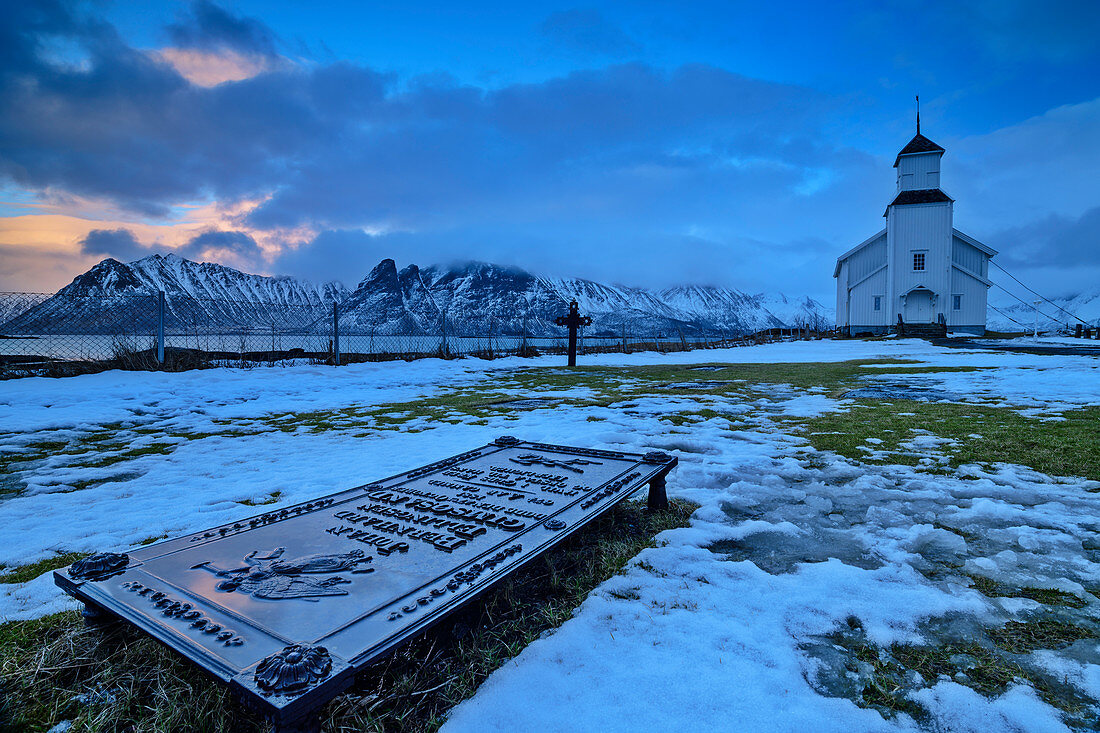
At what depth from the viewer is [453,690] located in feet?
5.25

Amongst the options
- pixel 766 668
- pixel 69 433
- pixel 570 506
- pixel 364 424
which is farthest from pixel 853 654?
pixel 69 433

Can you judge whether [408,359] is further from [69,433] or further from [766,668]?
[766,668]

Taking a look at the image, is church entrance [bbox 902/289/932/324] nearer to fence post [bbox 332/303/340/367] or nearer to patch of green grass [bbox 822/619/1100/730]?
fence post [bbox 332/303/340/367]

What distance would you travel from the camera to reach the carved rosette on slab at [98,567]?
1870mm

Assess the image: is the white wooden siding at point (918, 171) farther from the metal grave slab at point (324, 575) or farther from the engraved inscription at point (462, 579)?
the engraved inscription at point (462, 579)

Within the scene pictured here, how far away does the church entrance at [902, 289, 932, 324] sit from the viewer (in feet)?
112

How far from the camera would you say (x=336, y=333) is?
13.9 meters

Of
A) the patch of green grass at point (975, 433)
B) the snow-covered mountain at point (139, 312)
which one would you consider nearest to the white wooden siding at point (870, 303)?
the patch of green grass at point (975, 433)

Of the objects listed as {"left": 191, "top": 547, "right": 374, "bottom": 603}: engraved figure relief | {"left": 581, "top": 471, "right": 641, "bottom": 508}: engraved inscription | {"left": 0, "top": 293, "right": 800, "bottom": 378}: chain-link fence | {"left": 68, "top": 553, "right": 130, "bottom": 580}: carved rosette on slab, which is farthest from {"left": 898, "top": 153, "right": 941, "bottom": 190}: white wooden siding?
{"left": 68, "top": 553, "right": 130, "bottom": 580}: carved rosette on slab

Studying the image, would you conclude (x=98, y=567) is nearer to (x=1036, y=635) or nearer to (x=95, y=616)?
(x=95, y=616)

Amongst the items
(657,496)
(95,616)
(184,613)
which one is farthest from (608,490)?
(95,616)

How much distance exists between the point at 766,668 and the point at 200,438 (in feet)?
19.9

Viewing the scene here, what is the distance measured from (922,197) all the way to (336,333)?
125ft

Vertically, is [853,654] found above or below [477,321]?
below
